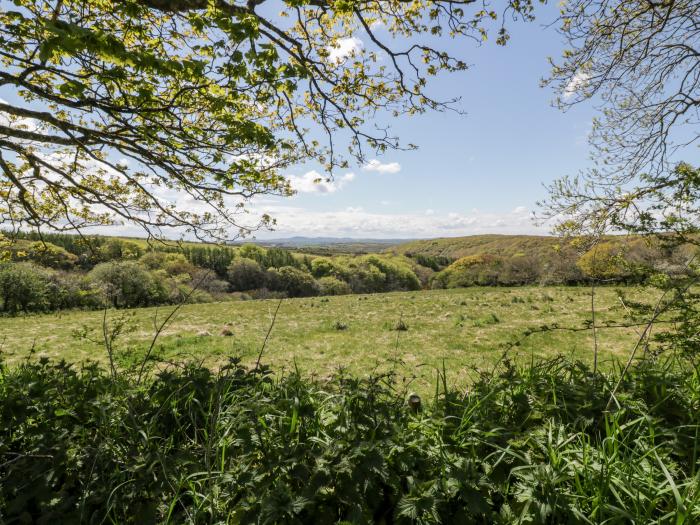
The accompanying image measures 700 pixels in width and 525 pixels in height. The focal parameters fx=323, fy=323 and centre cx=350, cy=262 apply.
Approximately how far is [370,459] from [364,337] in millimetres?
11705

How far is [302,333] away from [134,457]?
12567 mm

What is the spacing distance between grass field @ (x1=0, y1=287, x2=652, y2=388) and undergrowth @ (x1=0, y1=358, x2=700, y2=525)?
14.1ft

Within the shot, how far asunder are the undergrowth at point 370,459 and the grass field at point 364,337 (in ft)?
14.1

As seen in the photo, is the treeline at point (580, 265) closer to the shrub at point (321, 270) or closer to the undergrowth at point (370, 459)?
the undergrowth at point (370, 459)

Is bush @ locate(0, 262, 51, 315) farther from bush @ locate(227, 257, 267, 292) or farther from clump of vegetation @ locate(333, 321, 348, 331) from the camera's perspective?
bush @ locate(227, 257, 267, 292)

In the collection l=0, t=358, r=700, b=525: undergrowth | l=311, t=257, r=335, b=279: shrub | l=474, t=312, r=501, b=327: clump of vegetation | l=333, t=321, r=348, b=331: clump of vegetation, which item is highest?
l=0, t=358, r=700, b=525: undergrowth

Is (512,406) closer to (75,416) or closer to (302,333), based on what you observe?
(75,416)

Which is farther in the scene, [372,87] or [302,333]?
[302,333]

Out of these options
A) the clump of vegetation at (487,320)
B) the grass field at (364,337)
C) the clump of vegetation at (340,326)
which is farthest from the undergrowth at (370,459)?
the clump of vegetation at (487,320)

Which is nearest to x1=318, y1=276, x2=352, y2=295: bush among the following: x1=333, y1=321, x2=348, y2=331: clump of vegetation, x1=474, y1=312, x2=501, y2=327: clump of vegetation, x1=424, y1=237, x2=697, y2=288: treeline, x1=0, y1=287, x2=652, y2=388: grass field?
x1=424, y1=237, x2=697, y2=288: treeline

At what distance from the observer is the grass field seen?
9.89 metres

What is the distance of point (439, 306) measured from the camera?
20.9m

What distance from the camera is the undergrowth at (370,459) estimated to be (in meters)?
1.59

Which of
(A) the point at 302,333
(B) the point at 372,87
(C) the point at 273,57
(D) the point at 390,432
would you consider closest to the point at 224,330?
(A) the point at 302,333
